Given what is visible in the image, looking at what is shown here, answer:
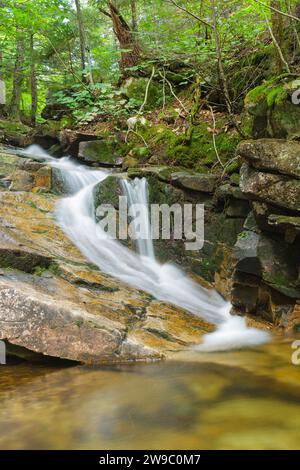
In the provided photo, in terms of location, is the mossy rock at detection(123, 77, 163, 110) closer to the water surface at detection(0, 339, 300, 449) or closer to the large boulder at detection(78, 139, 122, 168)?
the large boulder at detection(78, 139, 122, 168)

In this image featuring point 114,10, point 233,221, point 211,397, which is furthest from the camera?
point 114,10

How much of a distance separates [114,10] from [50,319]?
9.13 meters

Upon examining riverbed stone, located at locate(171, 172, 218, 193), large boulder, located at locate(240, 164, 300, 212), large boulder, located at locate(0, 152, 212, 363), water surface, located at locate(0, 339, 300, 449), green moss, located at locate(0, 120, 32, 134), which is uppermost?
green moss, located at locate(0, 120, 32, 134)

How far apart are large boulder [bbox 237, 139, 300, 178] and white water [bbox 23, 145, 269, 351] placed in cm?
207

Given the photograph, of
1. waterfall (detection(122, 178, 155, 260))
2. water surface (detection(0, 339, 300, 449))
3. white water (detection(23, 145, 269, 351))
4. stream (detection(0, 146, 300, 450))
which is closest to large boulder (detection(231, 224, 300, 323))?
white water (detection(23, 145, 269, 351))

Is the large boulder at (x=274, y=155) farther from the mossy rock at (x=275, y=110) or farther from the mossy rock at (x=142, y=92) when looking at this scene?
the mossy rock at (x=142, y=92)

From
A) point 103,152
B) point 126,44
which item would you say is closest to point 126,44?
point 126,44

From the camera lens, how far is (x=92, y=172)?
337 inches

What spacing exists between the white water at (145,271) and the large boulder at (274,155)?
207 cm

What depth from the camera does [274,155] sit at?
15.3 feet

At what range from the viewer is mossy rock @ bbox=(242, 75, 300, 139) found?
15.8ft

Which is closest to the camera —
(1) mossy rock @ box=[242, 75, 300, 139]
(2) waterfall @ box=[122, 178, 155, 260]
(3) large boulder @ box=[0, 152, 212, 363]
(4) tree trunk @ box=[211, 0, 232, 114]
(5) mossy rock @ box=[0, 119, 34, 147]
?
(3) large boulder @ box=[0, 152, 212, 363]

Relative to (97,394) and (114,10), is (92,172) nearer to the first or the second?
(114,10)
